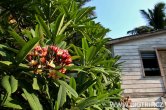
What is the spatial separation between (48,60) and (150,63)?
8452mm

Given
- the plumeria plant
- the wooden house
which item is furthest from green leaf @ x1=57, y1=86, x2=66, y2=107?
the wooden house

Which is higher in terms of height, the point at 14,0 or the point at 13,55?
the point at 14,0

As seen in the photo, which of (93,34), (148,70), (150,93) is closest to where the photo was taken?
(93,34)

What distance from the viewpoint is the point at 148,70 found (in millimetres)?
10539

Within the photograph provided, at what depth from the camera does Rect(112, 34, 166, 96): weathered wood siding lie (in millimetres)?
9953

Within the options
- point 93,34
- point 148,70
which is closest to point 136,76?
point 148,70

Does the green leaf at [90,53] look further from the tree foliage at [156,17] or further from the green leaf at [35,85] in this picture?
the tree foliage at [156,17]

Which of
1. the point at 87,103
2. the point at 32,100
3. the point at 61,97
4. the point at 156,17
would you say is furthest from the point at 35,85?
the point at 156,17

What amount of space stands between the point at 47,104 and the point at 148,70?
26.6 feet

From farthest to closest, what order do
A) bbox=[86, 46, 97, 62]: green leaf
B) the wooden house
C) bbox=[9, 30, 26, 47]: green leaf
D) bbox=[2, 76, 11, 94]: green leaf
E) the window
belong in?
the window → the wooden house → bbox=[86, 46, 97, 62]: green leaf → bbox=[9, 30, 26, 47]: green leaf → bbox=[2, 76, 11, 94]: green leaf

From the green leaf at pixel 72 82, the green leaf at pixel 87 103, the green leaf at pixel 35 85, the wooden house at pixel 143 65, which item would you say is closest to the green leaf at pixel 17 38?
the green leaf at pixel 35 85

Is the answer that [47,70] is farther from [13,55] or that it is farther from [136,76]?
[136,76]

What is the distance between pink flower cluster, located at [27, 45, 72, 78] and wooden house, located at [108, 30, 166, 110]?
23.6 feet

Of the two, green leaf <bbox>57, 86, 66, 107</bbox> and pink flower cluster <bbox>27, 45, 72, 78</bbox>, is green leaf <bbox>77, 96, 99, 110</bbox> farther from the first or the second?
pink flower cluster <bbox>27, 45, 72, 78</bbox>
